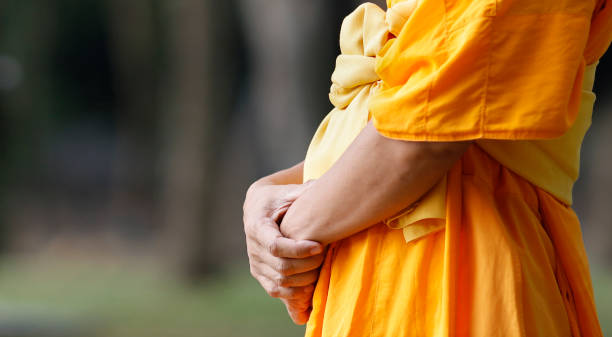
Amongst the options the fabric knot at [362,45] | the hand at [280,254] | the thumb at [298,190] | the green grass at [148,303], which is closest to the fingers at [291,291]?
the hand at [280,254]

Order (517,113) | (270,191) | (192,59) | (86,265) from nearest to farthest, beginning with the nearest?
(517,113) < (270,191) < (192,59) < (86,265)

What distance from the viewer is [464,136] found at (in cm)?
63

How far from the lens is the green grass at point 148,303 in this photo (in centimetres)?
413

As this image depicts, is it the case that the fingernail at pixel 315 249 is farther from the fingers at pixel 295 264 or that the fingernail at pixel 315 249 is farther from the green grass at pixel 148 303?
the green grass at pixel 148 303

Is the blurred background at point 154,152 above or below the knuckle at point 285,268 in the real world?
below

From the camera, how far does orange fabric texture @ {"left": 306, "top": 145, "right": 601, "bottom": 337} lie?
683mm

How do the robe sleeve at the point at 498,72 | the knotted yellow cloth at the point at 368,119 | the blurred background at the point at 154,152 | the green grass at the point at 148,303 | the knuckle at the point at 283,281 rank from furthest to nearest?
the blurred background at the point at 154,152, the green grass at the point at 148,303, the knuckle at the point at 283,281, the knotted yellow cloth at the point at 368,119, the robe sleeve at the point at 498,72

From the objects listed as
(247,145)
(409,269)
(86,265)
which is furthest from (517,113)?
(86,265)

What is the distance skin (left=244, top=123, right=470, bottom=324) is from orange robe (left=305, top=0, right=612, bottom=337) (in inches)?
1.2

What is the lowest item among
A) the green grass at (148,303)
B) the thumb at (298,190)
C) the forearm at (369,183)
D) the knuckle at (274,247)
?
the green grass at (148,303)

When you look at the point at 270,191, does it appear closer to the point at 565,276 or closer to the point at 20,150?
the point at 565,276

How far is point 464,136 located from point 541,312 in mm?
A: 219

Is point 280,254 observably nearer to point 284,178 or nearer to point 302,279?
point 302,279

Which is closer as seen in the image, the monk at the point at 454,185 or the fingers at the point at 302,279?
the monk at the point at 454,185
